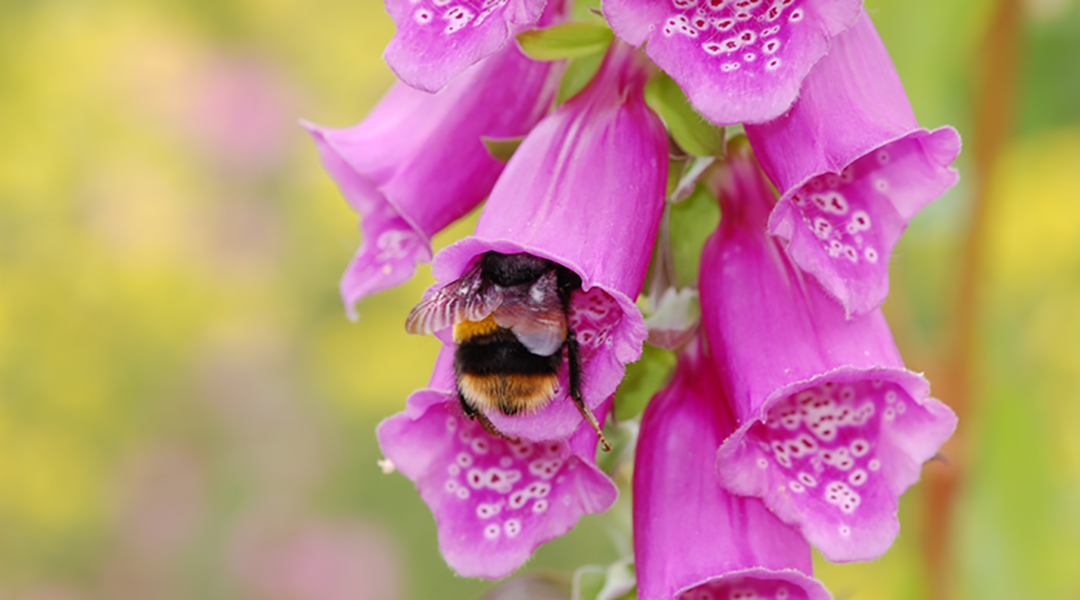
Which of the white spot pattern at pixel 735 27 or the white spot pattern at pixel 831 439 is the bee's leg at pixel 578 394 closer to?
the white spot pattern at pixel 831 439

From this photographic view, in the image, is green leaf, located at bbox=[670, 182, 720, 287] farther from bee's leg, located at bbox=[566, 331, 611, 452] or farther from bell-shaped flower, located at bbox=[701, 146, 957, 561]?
bee's leg, located at bbox=[566, 331, 611, 452]

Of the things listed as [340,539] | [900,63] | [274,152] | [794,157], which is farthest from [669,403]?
[274,152]

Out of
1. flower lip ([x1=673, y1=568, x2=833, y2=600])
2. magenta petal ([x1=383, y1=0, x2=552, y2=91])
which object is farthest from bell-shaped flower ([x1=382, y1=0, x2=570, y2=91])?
flower lip ([x1=673, y1=568, x2=833, y2=600])

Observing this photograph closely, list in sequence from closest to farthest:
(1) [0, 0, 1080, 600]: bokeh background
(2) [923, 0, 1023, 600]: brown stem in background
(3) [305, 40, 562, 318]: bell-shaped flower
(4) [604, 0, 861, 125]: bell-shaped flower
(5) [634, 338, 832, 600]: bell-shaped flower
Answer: (4) [604, 0, 861, 125]: bell-shaped flower, (5) [634, 338, 832, 600]: bell-shaped flower, (3) [305, 40, 562, 318]: bell-shaped flower, (2) [923, 0, 1023, 600]: brown stem in background, (1) [0, 0, 1080, 600]: bokeh background

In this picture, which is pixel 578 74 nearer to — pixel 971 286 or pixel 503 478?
pixel 503 478

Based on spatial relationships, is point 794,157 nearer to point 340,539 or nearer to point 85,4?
point 340,539

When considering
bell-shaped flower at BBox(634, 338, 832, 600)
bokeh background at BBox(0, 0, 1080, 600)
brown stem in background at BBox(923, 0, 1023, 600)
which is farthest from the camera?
bokeh background at BBox(0, 0, 1080, 600)

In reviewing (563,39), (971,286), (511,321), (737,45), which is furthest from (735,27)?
(971,286)
